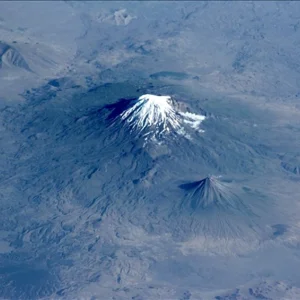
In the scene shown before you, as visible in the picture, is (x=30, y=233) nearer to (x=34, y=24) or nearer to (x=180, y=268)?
(x=180, y=268)

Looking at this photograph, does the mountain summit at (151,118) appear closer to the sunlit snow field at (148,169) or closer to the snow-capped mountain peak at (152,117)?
the snow-capped mountain peak at (152,117)

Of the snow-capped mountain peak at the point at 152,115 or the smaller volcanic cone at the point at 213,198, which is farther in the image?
the snow-capped mountain peak at the point at 152,115

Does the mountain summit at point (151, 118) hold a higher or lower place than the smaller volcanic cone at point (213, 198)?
higher

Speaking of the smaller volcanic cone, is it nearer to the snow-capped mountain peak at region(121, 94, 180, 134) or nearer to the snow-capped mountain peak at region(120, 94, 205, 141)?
the snow-capped mountain peak at region(120, 94, 205, 141)

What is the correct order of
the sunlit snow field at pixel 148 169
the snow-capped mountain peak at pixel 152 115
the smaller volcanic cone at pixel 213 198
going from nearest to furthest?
the sunlit snow field at pixel 148 169
the smaller volcanic cone at pixel 213 198
the snow-capped mountain peak at pixel 152 115

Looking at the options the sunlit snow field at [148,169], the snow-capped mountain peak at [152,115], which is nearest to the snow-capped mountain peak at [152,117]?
the snow-capped mountain peak at [152,115]

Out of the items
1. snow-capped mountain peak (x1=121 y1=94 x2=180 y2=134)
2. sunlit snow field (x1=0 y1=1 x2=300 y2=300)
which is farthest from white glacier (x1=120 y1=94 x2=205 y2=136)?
sunlit snow field (x1=0 y1=1 x2=300 y2=300)

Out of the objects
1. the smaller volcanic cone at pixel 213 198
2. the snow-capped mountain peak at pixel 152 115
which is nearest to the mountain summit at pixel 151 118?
the snow-capped mountain peak at pixel 152 115

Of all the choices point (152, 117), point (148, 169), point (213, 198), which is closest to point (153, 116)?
point (152, 117)

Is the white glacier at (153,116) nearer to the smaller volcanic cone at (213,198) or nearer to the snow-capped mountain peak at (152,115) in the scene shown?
the snow-capped mountain peak at (152,115)

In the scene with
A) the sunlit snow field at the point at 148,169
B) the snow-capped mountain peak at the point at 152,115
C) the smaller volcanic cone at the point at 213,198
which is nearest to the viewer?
the sunlit snow field at the point at 148,169

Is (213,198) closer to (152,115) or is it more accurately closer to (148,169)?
(148,169)

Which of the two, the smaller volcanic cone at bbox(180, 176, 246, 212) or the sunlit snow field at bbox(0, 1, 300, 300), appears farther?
the smaller volcanic cone at bbox(180, 176, 246, 212)
